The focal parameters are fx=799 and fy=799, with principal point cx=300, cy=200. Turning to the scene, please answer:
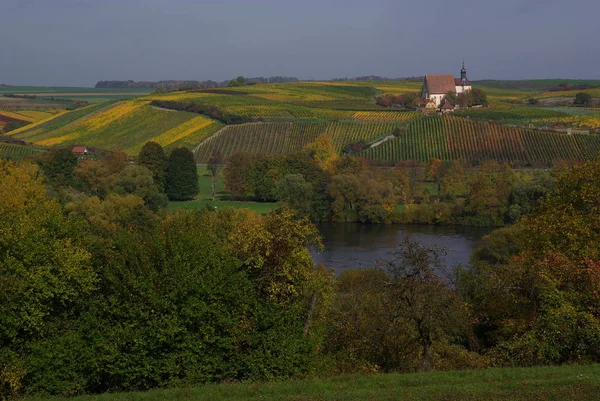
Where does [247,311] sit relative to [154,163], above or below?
above

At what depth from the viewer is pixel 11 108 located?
459 ft

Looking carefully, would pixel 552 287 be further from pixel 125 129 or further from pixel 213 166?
pixel 125 129

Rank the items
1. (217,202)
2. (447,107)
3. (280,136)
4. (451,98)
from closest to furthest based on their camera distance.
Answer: (217,202) < (280,136) < (447,107) < (451,98)

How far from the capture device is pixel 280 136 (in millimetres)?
91688

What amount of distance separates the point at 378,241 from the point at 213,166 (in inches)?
1125

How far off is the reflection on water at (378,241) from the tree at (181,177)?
12.6 meters

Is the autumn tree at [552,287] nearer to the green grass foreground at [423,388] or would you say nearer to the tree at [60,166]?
the green grass foreground at [423,388]

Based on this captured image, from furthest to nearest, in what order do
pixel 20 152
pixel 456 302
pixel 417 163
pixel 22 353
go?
pixel 20 152, pixel 417 163, pixel 456 302, pixel 22 353

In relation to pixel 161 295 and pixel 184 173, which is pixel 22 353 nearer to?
pixel 161 295

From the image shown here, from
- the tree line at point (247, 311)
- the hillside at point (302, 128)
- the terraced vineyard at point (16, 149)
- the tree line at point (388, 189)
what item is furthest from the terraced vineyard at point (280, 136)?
the tree line at point (247, 311)

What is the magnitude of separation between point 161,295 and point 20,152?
70.1m

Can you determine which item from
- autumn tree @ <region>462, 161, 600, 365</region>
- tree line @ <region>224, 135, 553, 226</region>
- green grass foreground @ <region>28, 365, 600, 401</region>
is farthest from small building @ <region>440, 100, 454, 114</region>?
green grass foreground @ <region>28, 365, 600, 401</region>

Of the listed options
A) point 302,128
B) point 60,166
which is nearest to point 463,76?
point 302,128

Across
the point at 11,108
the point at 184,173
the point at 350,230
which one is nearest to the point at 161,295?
the point at 350,230
